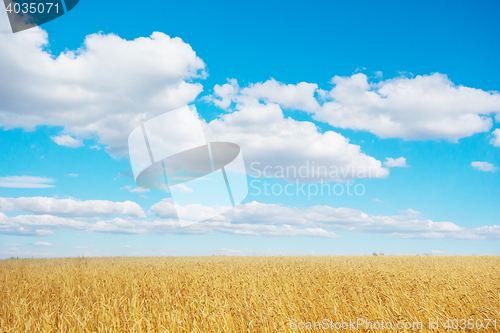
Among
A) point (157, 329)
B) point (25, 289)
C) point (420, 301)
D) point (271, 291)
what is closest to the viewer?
point (157, 329)

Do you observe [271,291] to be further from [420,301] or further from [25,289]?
[25,289]

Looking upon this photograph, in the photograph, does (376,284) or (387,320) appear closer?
(387,320)

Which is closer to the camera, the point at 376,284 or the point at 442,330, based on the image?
the point at 442,330

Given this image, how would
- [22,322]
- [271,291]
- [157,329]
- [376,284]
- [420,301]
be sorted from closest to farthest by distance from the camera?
[157,329]
[22,322]
[420,301]
[271,291]
[376,284]

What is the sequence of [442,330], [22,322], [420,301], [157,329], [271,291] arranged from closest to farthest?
[442,330]
[157,329]
[22,322]
[420,301]
[271,291]

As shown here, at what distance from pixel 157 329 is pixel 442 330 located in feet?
15.5

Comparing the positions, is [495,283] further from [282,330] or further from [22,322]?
[22,322]

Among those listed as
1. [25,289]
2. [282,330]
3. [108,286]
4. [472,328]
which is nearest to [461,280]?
[472,328]

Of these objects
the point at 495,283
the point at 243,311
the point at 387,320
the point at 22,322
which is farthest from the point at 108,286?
the point at 495,283

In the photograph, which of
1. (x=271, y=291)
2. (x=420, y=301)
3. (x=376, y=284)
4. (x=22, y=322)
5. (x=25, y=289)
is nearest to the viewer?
(x=22, y=322)

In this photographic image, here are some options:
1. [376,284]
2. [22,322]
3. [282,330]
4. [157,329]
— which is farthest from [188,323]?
[376,284]

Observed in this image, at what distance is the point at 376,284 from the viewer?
8852mm

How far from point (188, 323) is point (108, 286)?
4.87 meters

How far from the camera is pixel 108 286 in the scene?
9.38 m
